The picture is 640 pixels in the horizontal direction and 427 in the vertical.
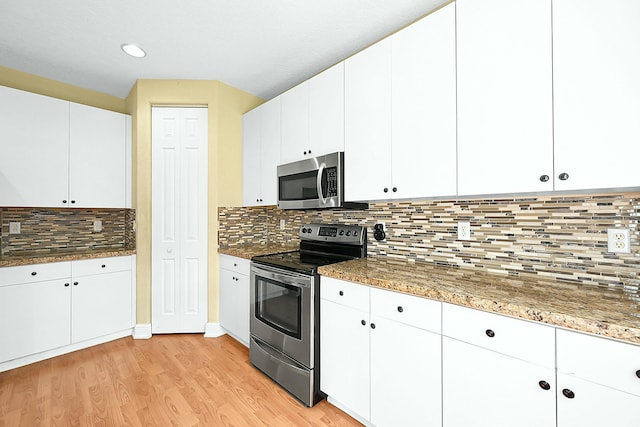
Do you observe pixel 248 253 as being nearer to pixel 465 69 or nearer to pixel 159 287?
pixel 159 287

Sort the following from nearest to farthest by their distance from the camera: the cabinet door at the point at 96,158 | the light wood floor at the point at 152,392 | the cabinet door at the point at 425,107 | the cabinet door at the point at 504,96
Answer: the cabinet door at the point at 504,96 → the cabinet door at the point at 425,107 → the light wood floor at the point at 152,392 → the cabinet door at the point at 96,158

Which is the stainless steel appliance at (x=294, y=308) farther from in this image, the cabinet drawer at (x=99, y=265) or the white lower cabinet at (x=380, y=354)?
the cabinet drawer at (x=99, y=265)

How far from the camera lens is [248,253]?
2521 mm

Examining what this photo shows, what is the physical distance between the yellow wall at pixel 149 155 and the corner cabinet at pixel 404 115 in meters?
1.51

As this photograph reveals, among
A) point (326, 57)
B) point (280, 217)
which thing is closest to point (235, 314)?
point (280, 217)

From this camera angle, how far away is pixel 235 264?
8.51ft

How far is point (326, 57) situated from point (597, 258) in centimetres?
225

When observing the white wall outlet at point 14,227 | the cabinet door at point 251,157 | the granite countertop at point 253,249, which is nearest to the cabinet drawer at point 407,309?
the granite countertop at point 253,249

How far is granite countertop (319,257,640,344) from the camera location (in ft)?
2.94

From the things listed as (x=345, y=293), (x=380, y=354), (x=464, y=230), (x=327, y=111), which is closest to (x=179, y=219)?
(x=327, y=111)

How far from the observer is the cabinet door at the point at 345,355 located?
1561 millimetres

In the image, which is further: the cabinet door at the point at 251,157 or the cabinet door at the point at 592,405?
the cabinet door at the point at 251,157

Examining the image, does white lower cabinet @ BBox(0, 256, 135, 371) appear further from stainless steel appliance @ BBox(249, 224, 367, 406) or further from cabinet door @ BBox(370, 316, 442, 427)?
cabinet door @ BBox(370, 316, 442, 427)

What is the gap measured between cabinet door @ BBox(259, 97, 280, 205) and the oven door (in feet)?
2.48
